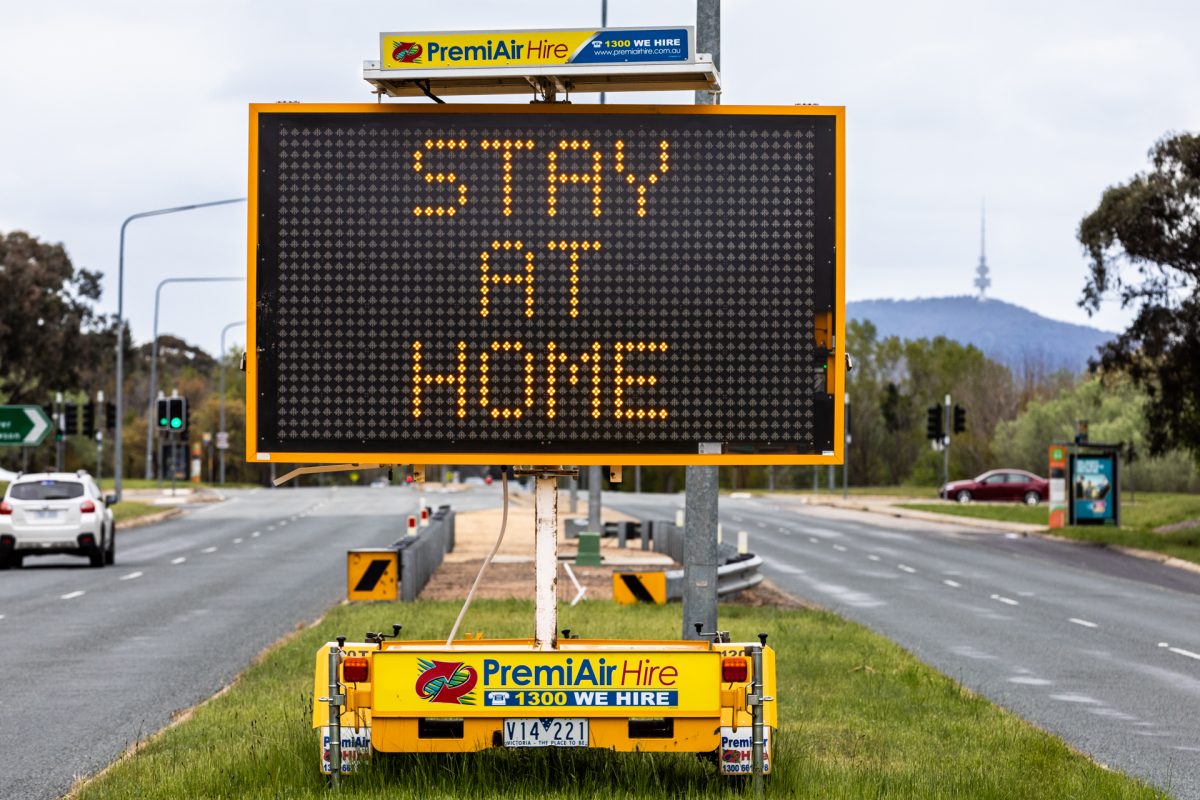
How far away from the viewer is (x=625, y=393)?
8.42 metres

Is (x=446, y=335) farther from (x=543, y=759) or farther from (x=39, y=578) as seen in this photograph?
(x=39, y=578)

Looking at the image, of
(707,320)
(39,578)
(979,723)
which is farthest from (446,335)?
(39,578)

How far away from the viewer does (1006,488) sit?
79938 millimetres

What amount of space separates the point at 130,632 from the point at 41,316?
70349mm

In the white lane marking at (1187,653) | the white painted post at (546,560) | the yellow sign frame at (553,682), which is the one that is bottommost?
the white lane marking at (1187,653)

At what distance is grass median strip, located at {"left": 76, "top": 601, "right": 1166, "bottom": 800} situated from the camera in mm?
8805

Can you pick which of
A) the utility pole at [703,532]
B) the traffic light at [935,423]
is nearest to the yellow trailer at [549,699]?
the utility pole at [703,532]

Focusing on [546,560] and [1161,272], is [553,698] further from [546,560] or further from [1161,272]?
[1161,272]

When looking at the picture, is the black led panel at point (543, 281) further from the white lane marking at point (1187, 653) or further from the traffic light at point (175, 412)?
the traffic light at point (175, 412)

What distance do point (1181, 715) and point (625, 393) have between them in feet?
25.0

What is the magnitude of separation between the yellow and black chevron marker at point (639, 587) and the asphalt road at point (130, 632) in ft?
12.1

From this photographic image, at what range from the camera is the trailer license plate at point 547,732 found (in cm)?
833

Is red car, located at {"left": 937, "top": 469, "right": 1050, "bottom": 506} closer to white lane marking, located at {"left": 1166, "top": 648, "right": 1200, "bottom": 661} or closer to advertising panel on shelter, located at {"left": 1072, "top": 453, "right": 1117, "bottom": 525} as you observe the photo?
advertising panel on shelter, located at {"left": 1072, "top": 453, "right": 1117, "bottom": 525}

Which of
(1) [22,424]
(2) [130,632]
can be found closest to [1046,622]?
(2) [130,632]
